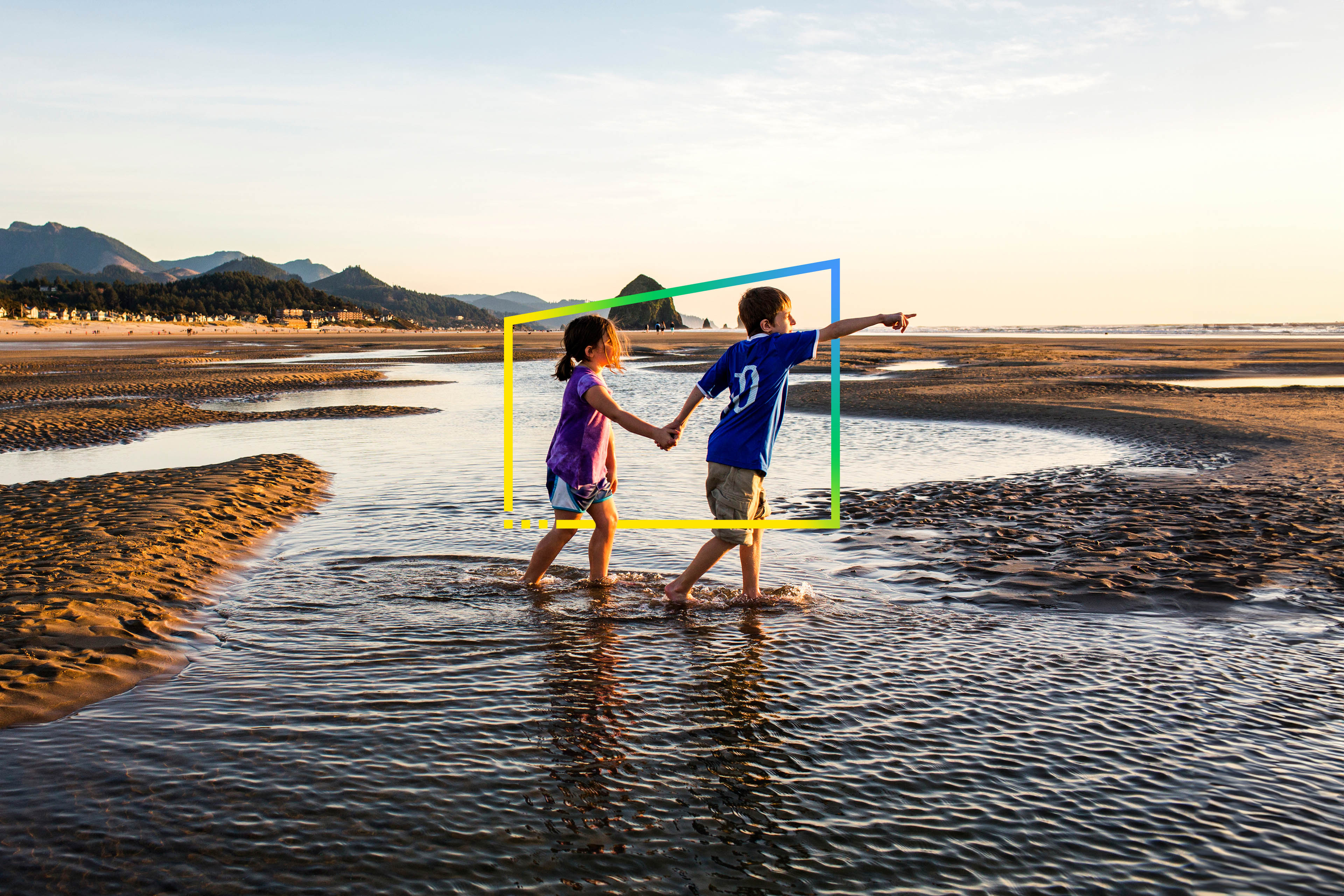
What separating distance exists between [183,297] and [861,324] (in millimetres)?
191332

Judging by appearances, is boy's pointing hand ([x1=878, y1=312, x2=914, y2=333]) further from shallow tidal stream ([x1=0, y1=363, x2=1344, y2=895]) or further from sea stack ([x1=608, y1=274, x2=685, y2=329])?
sea stack ([x1=608, y1=274, x2=685, y2=329])

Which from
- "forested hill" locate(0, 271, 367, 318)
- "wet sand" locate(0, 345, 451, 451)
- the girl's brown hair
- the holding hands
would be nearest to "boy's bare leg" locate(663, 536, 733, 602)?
the holding hands

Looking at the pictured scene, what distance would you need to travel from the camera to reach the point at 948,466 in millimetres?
14031

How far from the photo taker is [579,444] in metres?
6.71

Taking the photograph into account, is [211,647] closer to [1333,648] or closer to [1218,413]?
[1333,648]

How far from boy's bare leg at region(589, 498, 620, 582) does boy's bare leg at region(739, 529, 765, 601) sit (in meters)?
1.09

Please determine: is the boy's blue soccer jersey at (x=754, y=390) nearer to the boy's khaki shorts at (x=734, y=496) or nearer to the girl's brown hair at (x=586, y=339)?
the boy's khaki shorts at (x=734, y=496)

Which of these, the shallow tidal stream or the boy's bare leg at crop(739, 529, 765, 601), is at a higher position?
the boy's bare leg at crop(739, 529, 765, 601)

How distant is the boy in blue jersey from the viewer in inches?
235

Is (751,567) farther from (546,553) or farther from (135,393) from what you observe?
(135,393)

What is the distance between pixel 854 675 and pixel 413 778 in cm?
274

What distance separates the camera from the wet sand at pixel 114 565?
5418mm

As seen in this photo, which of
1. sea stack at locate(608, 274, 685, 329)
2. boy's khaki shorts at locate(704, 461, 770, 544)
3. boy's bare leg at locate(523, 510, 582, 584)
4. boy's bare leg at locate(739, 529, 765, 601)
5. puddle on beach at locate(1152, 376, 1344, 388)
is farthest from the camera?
sea stack at locate(608, 274, 685, 329)

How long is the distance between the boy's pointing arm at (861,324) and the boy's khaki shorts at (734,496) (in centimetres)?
114
